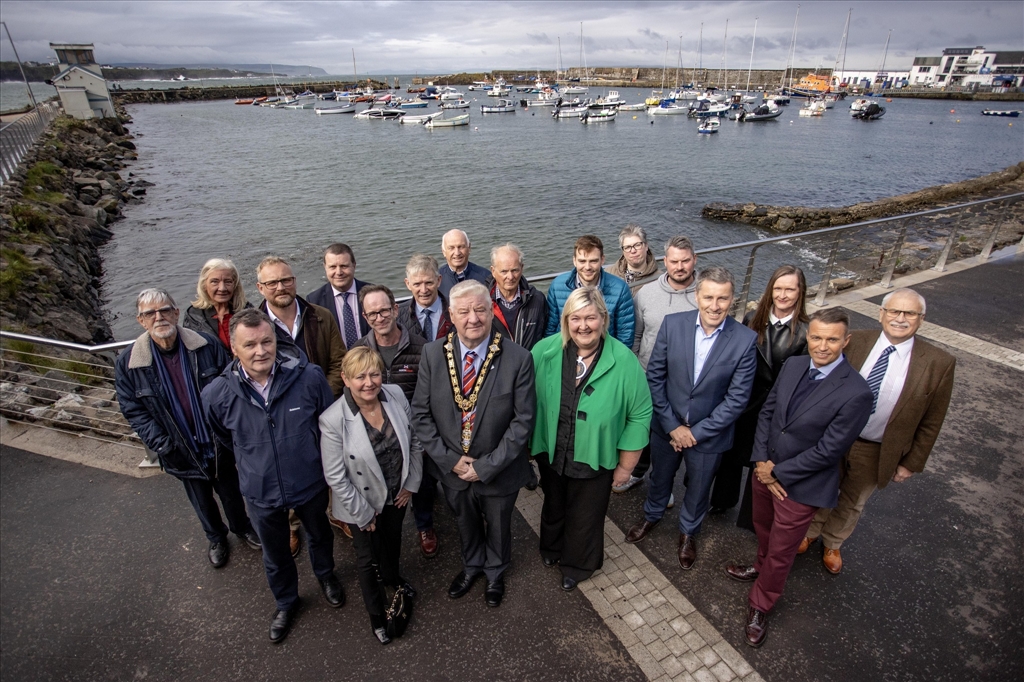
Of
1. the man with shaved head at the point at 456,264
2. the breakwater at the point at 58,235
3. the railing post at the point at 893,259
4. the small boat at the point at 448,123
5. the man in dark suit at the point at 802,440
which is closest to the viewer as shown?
the man in dark suit at the point at 802,440

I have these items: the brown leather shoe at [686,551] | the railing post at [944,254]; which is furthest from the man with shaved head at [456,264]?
the railing post at [944,254]

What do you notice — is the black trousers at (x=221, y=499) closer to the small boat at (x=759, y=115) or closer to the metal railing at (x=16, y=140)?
the metal railing at (x=16, y=140)

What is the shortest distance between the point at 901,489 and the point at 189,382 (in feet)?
19.0

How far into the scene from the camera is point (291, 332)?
3.86 meters

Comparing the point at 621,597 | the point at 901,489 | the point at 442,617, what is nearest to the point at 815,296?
the point at 901,489

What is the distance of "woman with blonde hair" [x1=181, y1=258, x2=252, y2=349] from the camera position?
3689 mm

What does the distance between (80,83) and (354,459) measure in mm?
69364

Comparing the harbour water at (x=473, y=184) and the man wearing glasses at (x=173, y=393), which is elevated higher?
the man wearing glasses at (x=173, y=393)

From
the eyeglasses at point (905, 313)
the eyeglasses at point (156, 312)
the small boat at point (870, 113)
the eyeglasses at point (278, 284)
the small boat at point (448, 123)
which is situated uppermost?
the eyeglasses at point (156, 312)

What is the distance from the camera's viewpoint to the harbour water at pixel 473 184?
2123cm

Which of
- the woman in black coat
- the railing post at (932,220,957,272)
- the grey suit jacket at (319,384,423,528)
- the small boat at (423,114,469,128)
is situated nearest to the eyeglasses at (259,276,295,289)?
the grey suit jacket at (319,384,423,528)

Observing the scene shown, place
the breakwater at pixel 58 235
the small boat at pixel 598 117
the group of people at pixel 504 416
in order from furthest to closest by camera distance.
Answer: the small boat at pixel 598 117 < the breakwater at pixel 58 235 < the group of people at pixel 504 416

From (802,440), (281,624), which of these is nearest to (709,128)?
(802,440)

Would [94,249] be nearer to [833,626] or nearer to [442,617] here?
[442,617]
